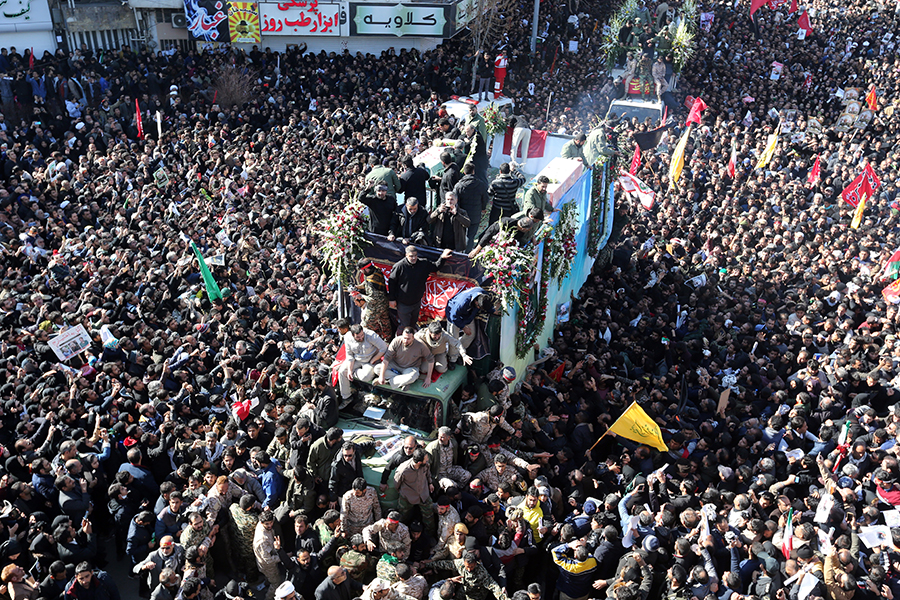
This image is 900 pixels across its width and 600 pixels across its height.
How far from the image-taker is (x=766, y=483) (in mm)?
9000

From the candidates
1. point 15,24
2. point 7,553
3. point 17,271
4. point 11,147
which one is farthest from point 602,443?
point 15,24

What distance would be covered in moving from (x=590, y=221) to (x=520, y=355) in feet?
14.0

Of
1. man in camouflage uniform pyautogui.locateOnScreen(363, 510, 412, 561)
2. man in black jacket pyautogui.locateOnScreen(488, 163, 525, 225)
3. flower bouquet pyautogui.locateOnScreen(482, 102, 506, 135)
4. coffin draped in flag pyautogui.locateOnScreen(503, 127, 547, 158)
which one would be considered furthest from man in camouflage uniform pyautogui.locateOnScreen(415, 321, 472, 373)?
flower bouquet pyautogui.locateOnScreen(482, 102, 506, 135)

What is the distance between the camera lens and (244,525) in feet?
26.9

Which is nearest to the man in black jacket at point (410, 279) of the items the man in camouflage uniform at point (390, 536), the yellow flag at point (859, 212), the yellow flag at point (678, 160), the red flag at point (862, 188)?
the man in camouflage uniform at point (390, 536)

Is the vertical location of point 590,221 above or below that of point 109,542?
above

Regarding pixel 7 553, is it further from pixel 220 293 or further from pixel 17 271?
pixel 17 271

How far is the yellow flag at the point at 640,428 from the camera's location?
9617 mm

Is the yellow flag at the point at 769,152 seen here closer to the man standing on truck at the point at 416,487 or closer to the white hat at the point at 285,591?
the man standing on truck at the point at 416,487

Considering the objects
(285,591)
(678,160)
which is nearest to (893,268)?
(678,160)

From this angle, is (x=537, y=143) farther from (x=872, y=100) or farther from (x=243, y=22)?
(x=243, y=22)

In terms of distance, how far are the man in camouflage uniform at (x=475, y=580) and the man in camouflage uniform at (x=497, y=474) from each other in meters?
1.38

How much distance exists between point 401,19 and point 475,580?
2429 centimetres

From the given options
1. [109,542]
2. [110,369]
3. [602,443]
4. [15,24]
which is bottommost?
[109,542]
